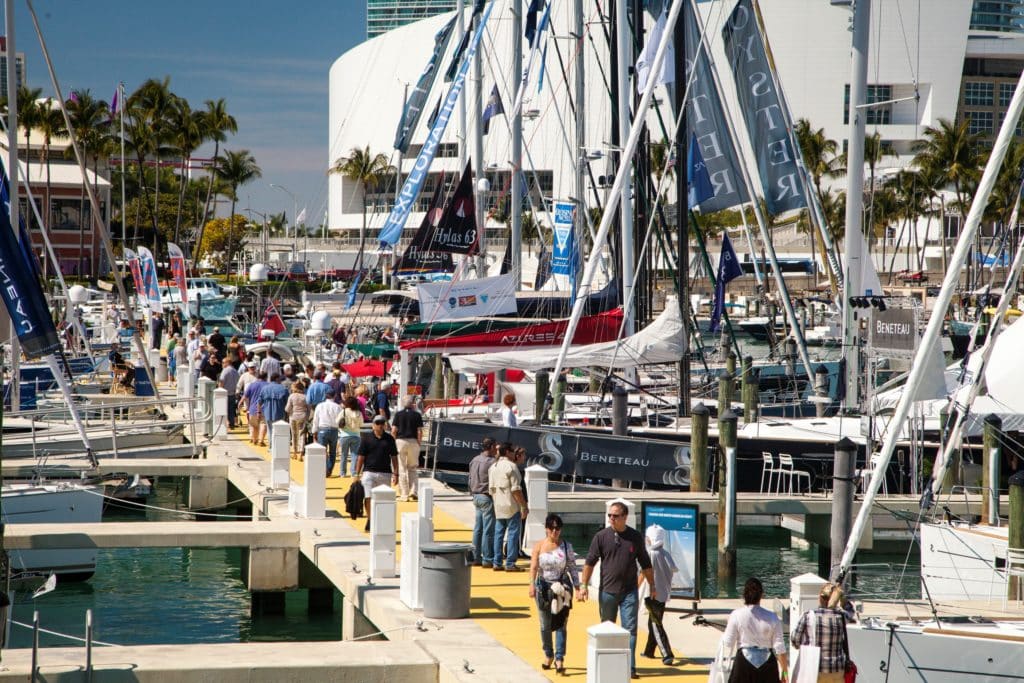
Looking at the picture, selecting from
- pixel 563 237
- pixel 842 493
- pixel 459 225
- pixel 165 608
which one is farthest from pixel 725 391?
pixel 459 225

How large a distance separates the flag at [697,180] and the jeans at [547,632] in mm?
15644

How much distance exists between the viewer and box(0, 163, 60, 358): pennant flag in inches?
636

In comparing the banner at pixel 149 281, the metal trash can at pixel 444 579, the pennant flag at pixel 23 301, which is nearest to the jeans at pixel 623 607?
the metal trash can at pixel 444 579

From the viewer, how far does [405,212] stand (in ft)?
99.6

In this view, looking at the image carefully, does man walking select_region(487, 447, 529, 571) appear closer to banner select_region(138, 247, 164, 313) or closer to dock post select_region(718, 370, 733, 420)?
dock post select_region(718, 370, 733, 420)

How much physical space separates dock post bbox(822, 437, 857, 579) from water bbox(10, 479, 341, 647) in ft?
22.1

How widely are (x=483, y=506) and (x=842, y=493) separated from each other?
4.66 m

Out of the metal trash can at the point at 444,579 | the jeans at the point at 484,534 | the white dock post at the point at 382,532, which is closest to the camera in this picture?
the metal trash can at the point at 444,579

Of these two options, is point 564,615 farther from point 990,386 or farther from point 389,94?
point 389,94

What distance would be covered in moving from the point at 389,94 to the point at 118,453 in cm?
11995

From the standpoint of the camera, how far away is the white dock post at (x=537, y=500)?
16484mm

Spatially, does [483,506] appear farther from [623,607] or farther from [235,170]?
[235,170]

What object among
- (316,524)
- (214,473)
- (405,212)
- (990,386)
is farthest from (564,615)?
(405,212)

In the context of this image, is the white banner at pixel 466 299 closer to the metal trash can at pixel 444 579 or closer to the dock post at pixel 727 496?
the dock post at pixel 727 496
